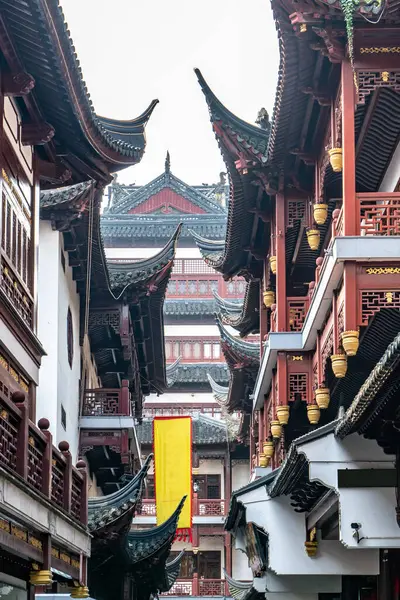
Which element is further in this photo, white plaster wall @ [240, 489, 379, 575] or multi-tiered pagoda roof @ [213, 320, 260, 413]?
multi-tiered pagoda roof @ [213, 320, 260, 413]

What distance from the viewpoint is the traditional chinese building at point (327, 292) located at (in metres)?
14.4

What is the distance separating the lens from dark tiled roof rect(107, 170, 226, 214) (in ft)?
206

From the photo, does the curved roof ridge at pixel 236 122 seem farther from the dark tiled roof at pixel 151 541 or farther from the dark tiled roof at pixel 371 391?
the dark tiled roof at pixel 151 541

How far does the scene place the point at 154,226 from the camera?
61312mm

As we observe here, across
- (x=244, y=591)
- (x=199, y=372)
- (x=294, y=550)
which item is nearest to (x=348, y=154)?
(x=294, y=550)

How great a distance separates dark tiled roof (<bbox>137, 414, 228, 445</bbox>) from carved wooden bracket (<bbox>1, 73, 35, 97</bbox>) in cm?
4246

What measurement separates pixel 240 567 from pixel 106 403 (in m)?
28.3

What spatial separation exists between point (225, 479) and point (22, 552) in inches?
1771

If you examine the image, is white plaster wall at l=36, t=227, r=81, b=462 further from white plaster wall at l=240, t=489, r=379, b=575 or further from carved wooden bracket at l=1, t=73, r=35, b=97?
carved wooden bracket at l=1, t=73, r=35, b=97

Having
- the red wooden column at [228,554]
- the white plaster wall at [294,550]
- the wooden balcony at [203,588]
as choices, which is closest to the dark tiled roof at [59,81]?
the white plaster wall at [294,550]

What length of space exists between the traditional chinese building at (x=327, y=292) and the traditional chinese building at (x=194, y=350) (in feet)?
98.6

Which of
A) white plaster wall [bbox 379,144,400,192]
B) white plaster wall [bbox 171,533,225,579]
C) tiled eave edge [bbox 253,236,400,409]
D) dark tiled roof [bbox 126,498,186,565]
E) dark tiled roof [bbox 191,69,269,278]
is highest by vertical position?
dark tiled roof [bbox 191,69,269,278]

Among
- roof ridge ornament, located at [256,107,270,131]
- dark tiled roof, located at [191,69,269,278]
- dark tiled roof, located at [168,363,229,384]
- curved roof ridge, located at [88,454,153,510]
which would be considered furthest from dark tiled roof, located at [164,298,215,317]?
roof ridge ornament, located at [256,107,270,131]

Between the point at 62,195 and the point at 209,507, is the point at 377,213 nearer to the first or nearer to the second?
the point at 62,195
